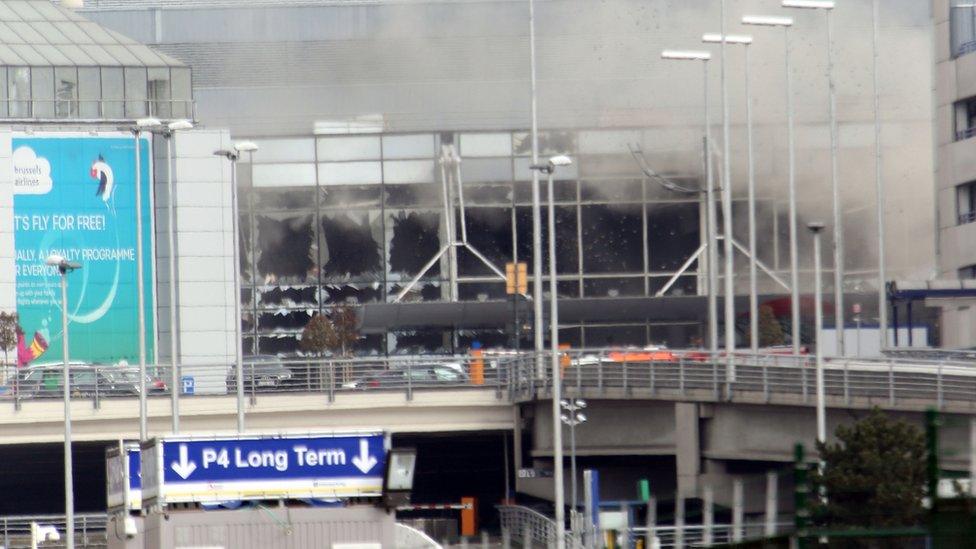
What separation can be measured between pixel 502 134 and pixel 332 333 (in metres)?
14.3

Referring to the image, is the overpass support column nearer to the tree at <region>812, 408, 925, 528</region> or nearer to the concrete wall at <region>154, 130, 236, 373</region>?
the concrete wall at <region>154, 130, 236, 373</region>

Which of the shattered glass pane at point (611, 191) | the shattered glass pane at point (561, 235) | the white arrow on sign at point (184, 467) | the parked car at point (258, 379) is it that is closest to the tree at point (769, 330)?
the shattered glass pane at point (611, 191)

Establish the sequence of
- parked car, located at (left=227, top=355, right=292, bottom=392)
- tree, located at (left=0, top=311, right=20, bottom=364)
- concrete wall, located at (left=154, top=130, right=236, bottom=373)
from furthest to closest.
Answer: concrete wall, located at (left=154, top=130, right=236, bottom=373) < tree, located at (left=0, top=311, right=20, bottom=364) < parked car, located at (left=227, top=355, right=292, bottom=392)

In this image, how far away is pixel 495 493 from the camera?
67875mm

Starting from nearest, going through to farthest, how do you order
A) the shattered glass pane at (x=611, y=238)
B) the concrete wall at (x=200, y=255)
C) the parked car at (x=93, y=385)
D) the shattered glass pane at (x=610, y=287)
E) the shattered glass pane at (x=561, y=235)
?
the parked car at (x=93, y=385) < the concrete wall at (x=200, y=255) < the shattered glass pane at (x=610, y=287) < the shattered glass pane at (x=561, y=235) < the shattered glass pane at (x=611, y=238)

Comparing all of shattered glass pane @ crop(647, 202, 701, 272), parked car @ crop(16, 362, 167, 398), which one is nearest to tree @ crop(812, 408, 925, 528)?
parked car @ crop(16, 362, 167, 398)

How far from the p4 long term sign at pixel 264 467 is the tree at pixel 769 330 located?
5938cm

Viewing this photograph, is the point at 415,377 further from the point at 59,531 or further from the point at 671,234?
the point at 671,234

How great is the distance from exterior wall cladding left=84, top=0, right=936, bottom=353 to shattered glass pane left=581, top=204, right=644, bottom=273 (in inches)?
4.0

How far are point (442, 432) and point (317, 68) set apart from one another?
39.1 metres

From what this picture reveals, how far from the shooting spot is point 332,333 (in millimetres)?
88250

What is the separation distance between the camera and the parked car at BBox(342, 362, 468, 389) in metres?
59.6

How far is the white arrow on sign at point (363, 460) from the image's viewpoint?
2734 cm

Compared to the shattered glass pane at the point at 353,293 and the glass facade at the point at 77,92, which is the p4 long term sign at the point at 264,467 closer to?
the glass facade at the point at 77,92
